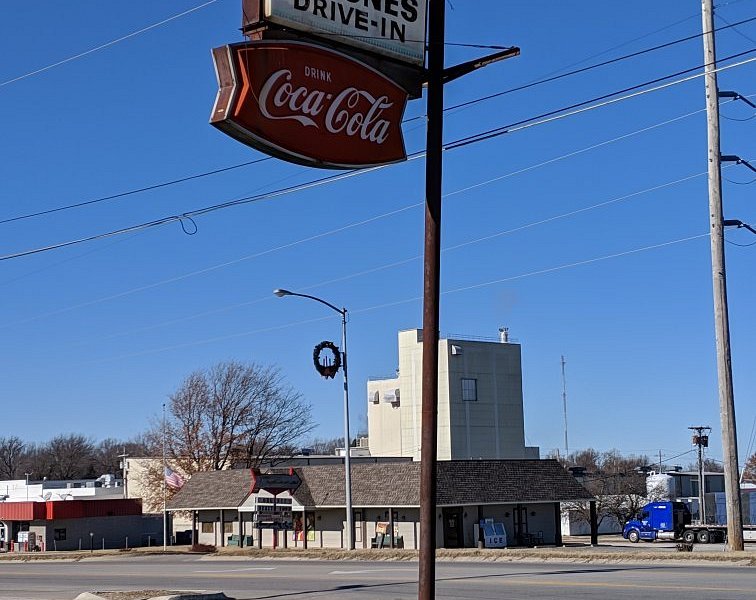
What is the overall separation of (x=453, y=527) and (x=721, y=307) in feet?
87.3

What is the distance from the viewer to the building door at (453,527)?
52.4m

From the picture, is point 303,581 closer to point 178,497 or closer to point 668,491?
point 178,497

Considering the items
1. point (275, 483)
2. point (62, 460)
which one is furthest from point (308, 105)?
point (62, 460)

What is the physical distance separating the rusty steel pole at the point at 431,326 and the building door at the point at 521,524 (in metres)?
45.7

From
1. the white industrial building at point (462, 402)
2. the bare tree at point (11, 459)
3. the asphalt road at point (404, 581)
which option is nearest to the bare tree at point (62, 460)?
the bare tree at point (11, 459)

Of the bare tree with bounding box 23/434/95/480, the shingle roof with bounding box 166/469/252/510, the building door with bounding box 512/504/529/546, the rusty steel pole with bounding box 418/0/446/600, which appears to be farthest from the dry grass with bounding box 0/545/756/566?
the bare tree with bounding box 23/434/95/480

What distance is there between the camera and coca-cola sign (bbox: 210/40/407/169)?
A: 984cm

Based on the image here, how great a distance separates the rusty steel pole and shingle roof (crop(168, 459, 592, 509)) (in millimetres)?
40999

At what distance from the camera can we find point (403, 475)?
53.1 metres

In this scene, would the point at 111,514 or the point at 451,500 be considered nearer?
the point at 451,500

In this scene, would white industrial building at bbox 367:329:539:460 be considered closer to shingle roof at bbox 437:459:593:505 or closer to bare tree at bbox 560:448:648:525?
bare tree at bbox 560:448:648:525

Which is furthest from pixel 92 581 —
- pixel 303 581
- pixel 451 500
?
pixel 451 500

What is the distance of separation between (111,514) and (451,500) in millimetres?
35616

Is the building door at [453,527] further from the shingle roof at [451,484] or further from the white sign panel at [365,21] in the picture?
the white sign panel at [365,21]
